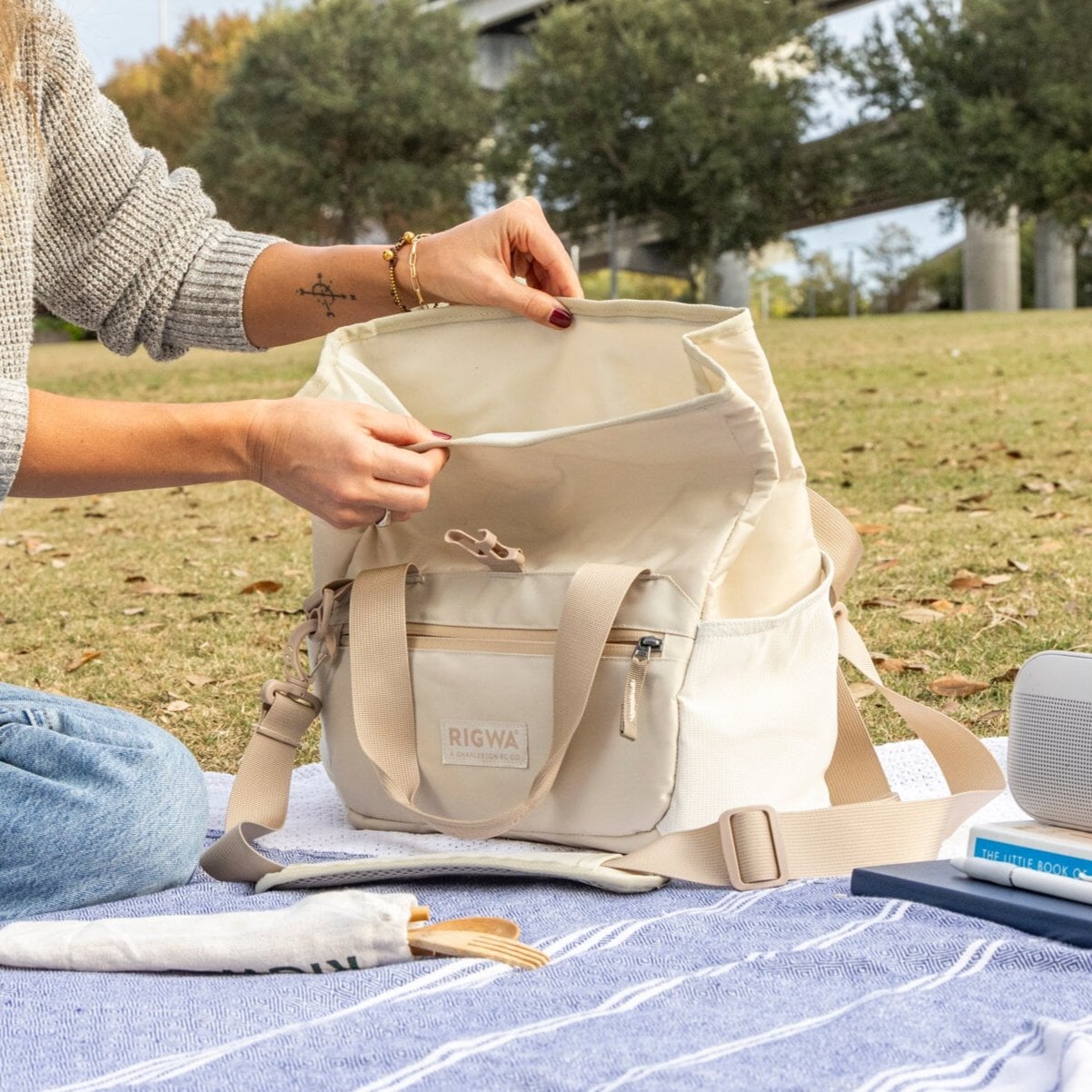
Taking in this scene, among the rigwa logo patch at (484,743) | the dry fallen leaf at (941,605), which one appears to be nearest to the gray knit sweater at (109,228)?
the rigwa logo patch at (484,743)

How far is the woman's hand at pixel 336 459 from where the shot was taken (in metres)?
1.61

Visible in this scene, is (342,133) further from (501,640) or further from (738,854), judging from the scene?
(738,854)

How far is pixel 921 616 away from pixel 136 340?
73.2 inches

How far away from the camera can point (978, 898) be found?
1443mm

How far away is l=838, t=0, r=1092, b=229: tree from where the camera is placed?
21.4 meters

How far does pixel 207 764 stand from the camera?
2453 millimetres

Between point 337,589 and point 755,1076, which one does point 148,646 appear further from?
point 755,1076

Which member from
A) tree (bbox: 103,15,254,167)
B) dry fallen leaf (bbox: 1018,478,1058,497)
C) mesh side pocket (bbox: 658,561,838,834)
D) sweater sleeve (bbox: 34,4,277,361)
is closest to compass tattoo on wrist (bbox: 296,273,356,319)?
sweater sleeve (bbox: 34,4,277,361)

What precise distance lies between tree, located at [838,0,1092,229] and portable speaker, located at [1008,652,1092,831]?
841 inches

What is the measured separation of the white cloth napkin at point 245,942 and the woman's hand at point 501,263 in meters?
0.81

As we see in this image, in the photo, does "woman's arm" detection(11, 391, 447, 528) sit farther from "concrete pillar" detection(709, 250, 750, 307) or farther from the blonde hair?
"concrete pillar" detection(709, 250, 750, 307)

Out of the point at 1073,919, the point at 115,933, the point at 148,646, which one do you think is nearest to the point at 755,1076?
the point at 1073,919

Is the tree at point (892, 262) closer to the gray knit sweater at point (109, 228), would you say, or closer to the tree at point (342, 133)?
the tree at point (342, 133)

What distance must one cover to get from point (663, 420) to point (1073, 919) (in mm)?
679
